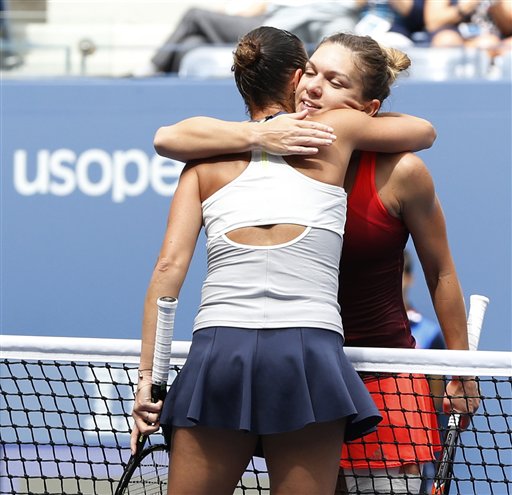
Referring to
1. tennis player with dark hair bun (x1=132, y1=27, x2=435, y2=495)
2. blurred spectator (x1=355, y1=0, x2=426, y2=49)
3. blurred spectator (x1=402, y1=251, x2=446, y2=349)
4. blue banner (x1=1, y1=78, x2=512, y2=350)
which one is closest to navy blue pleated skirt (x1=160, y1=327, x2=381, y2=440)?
tennis player with dark hair bun (x1=132, y1=27, x2=435, y2=495)

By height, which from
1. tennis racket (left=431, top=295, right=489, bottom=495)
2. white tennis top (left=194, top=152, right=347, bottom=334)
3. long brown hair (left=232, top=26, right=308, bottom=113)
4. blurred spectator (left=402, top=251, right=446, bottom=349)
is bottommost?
blurred spectator (left=402, top=251, right=446, bottom=349)

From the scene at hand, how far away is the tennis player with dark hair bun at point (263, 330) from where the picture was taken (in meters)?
2.13

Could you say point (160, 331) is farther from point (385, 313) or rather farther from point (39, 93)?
point (39, 93)

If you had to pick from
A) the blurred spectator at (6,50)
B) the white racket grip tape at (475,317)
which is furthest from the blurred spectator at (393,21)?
the white racket grip tape at (475,317)

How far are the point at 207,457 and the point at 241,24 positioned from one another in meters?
4.40

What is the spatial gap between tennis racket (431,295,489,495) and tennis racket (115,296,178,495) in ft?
2.25

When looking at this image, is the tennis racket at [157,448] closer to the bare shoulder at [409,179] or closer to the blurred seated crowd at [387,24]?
the bare shoulder at [409,179]

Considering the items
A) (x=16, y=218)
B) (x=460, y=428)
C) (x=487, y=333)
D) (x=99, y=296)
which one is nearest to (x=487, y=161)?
(x=487, y=333)

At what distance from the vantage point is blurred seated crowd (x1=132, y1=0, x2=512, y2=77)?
19.9ft

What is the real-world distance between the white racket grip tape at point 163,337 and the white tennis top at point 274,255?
0.21ft

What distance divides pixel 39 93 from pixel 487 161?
254 cm

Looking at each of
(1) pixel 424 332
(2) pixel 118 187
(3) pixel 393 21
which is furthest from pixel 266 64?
(3) pixel 393 21

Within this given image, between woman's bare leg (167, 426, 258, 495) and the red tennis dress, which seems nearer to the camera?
woman's bare leg (167, 426, 258, 495)

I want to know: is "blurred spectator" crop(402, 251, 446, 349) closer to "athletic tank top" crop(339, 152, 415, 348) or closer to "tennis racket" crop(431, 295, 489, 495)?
"tennis racket" crop(431, 295, 489, 495)
